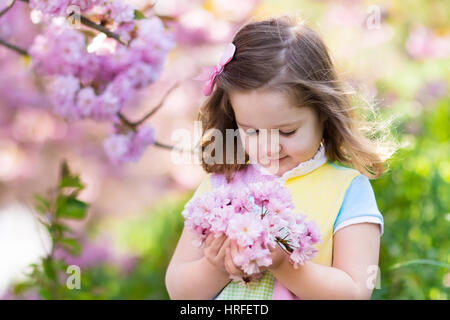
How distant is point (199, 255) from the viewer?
165cm

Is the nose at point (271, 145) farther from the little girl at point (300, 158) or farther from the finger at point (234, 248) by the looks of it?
the finger at point (234, 248)

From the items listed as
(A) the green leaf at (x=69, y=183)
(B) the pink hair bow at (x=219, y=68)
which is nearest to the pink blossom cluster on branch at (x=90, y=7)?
(B) the pink hair bow at (x=219, y=68)

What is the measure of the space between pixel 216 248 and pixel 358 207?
0.40m

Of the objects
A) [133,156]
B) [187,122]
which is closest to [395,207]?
[133,156]

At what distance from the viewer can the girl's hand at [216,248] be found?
4.58 ft

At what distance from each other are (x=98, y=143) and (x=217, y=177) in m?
3.30

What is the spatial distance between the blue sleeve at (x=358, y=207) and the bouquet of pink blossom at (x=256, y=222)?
212 millimetres

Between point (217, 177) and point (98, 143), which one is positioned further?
point (98, 143)

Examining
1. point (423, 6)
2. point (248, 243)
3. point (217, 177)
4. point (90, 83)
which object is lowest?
point (248, 243)

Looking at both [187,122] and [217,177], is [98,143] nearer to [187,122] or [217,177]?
[187,122]

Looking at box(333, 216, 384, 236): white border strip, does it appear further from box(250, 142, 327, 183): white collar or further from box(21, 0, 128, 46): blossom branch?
box(21, 0, 128, 46): blossom branch

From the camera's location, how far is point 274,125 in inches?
59.4

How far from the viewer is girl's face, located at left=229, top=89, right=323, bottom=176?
1.51 meters

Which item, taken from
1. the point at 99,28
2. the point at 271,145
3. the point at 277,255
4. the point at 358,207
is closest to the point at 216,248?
the point at 277,255
